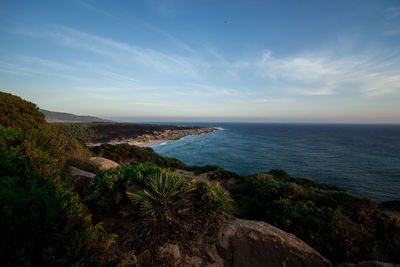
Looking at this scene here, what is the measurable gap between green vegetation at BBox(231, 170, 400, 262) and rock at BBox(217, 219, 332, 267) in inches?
35.8

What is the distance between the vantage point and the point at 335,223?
14.6 ft

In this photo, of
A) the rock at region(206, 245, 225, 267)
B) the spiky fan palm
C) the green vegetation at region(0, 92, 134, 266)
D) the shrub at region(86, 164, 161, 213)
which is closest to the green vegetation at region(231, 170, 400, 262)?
the rock at region(206, 245, 225, 267)

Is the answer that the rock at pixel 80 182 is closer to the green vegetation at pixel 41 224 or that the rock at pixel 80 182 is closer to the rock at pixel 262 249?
the green vegetation at pixel 41 224

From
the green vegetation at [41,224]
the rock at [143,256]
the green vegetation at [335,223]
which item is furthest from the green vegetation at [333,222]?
the green vegetation at [41,224]

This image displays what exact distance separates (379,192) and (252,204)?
16.3 m

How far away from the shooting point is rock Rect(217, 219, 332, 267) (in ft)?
10.5

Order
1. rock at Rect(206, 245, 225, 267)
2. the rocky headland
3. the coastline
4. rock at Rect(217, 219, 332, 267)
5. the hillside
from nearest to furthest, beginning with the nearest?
1. the hillside
2. rock at Rect(206, 245, 225, 267)
3. rock at Rect(217, 219, 332, 267)
4. the coastline
5. the rocky headland

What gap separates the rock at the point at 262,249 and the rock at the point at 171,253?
95 centimetres

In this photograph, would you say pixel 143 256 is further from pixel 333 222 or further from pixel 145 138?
pixel 145 138

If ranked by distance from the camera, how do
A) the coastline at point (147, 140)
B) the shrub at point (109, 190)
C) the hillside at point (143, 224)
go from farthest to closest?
the coastline at point (147, 140)
the shrub at point (109, 190)
the hillside at point (143, 224)

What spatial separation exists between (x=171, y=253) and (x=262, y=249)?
210 centimetres

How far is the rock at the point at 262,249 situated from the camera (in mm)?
3215

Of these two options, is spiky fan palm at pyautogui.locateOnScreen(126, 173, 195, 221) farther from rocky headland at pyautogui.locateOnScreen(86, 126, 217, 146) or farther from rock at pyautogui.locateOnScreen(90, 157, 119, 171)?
rocky headland at pyautogui.locateOnScreen(86, 126, 217, 146)

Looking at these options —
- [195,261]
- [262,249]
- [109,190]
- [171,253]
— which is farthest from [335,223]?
[109,190]
